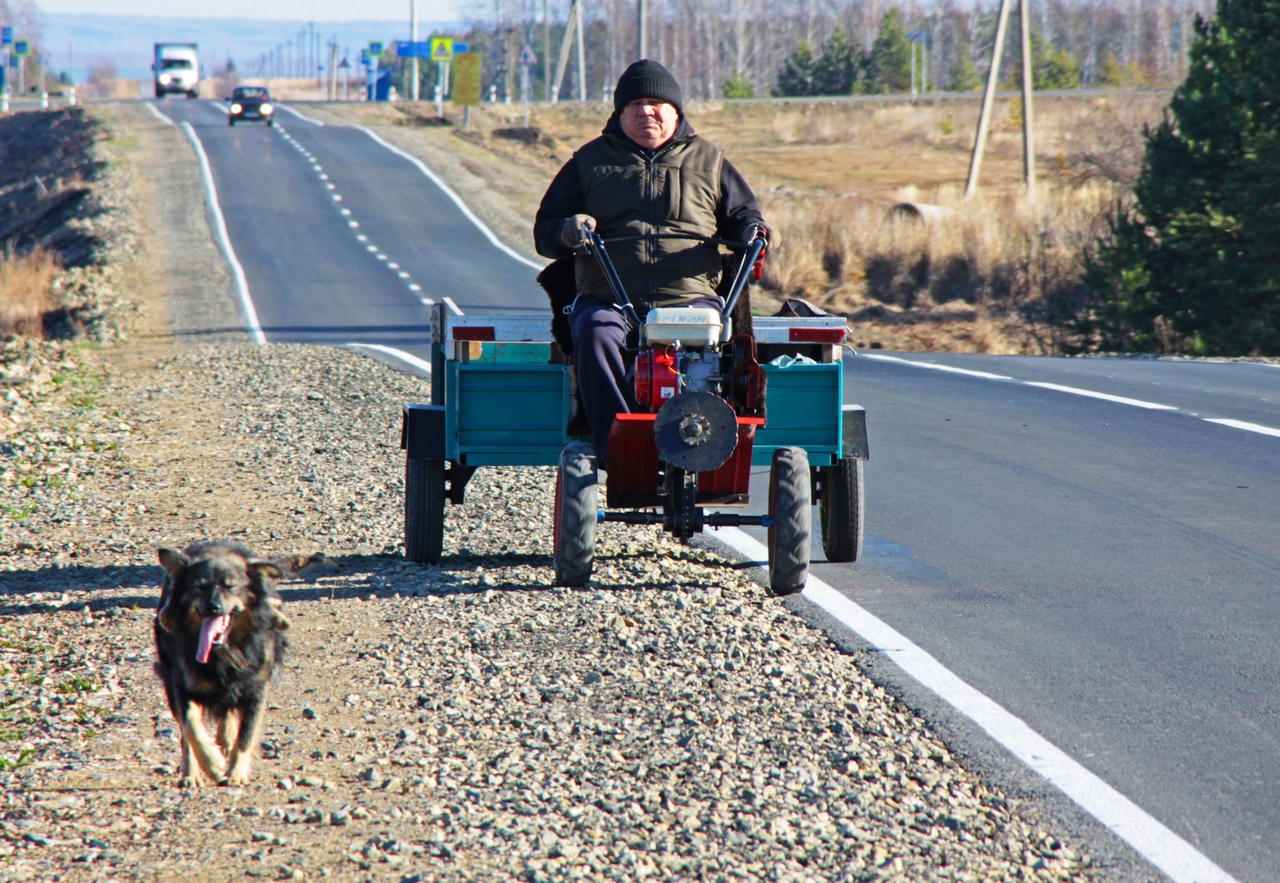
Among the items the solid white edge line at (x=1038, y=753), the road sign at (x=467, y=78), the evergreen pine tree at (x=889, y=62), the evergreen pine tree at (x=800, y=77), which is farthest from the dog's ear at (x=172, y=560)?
the evergreen pine tree at (x=800, y=77)

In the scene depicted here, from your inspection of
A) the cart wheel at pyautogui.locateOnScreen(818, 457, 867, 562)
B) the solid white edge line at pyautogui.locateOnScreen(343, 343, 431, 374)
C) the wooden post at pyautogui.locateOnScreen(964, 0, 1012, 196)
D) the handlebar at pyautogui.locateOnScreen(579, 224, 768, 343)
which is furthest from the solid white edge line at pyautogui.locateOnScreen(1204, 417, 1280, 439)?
the wooden post at pyautogui.locateOnScreen(964, 0, 1012, 196)

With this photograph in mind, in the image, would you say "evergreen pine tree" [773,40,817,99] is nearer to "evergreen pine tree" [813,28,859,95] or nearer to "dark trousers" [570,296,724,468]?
"evergreen pine tree" [813,28,859,95]

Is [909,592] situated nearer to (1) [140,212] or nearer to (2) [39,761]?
(2) [39,761]

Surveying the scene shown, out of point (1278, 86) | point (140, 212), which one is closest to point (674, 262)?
point (1278, 86)

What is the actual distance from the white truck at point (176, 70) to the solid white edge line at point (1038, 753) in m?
90.9

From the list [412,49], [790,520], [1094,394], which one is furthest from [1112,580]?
[412,49]

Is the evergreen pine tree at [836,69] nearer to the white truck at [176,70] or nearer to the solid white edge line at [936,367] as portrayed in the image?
the white truck at [176,70]

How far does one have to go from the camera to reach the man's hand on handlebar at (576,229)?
6348mm

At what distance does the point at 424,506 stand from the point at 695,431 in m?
1.89

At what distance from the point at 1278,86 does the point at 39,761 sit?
26.0m

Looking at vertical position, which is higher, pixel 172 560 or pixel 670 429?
pixel 670 429

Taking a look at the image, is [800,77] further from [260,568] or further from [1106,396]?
[260,568]

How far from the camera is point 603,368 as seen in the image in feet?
20.9

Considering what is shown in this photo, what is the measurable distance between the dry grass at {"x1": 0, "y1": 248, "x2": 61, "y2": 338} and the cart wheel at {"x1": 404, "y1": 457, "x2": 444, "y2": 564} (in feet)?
61.8
